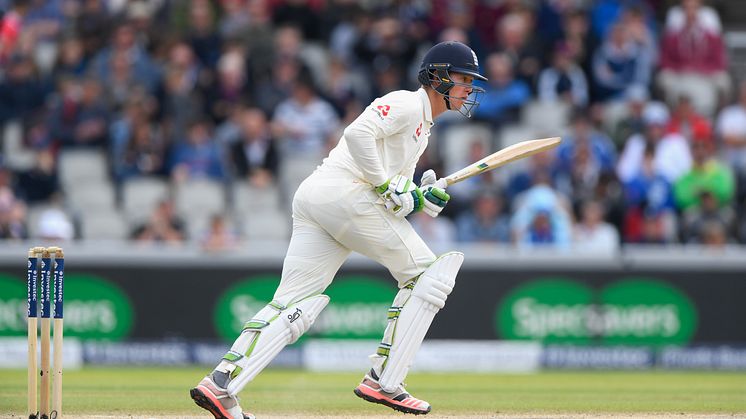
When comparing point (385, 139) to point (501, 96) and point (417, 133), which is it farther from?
point (501, 96)

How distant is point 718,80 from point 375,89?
3670mm

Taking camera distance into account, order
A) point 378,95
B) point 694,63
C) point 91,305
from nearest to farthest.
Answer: point 91,305
point 378,95
point 694,63

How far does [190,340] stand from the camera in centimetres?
1035

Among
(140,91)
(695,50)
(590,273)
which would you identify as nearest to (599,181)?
(590,273)

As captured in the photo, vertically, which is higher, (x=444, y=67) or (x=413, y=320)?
(x=444, y=67)

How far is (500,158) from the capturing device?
6418mm

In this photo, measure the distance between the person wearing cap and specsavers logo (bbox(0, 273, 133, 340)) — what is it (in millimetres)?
4782

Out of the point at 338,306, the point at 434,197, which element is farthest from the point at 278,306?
the point at 338,306

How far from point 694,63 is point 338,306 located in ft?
17.0

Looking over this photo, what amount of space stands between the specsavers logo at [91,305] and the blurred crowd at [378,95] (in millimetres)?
860

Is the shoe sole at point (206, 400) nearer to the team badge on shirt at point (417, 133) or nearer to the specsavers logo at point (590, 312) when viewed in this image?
→ the team badge on shirt at point (417, 133)

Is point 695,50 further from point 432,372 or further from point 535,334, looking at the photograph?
point 432,372

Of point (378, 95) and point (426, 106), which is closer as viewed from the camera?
point (426, 106)

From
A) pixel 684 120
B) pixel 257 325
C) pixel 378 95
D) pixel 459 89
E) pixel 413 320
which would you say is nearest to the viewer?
pixel 257 325
